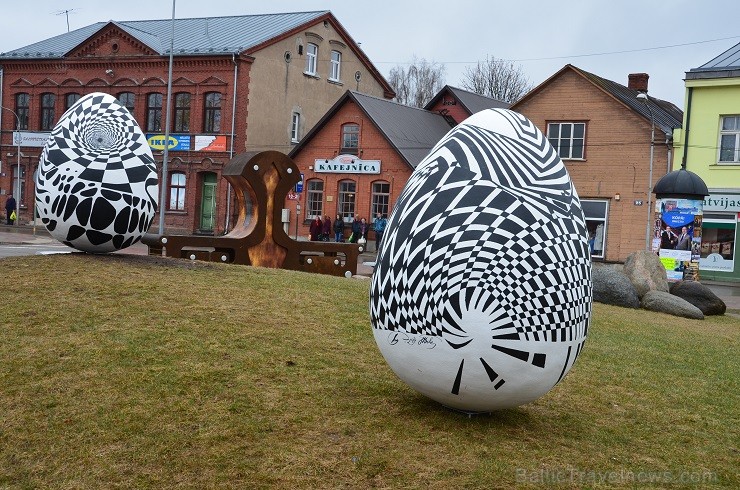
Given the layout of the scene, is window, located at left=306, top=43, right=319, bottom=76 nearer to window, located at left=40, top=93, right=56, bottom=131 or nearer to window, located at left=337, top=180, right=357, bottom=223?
window, located at left=337, top=180, right=357, bottom=223

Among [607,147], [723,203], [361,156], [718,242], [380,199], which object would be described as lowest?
[718,242]

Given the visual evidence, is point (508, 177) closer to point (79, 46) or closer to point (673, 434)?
point (673, 434)

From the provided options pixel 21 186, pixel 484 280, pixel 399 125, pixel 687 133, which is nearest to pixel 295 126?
pixel 399 125

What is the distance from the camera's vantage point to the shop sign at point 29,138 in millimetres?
48594

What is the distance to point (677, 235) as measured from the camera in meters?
22.2

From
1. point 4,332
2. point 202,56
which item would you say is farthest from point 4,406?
point 202,56

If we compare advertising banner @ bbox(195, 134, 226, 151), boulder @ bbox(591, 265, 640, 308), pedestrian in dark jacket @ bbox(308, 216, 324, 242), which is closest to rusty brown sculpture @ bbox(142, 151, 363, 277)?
boulder @ bbox(591, 265, 640, 308)

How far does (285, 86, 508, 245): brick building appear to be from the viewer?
40875 mm

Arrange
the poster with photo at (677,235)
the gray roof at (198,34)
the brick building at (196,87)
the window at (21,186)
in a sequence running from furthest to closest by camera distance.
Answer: the window at (21,186)
the gray roof at (198,34)
the brick building at (196,87)
the poster with photo at (677,235)

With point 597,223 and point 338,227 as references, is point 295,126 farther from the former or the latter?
point 597,223

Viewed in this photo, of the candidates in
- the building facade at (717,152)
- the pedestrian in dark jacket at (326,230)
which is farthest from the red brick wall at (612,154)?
the pedestrian in dark jacket at (326,230)

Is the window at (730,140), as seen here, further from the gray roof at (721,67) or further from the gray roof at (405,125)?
the gray roof at (405,125)

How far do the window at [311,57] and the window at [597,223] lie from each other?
1862 centimetres

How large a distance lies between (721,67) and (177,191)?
2667 cm
